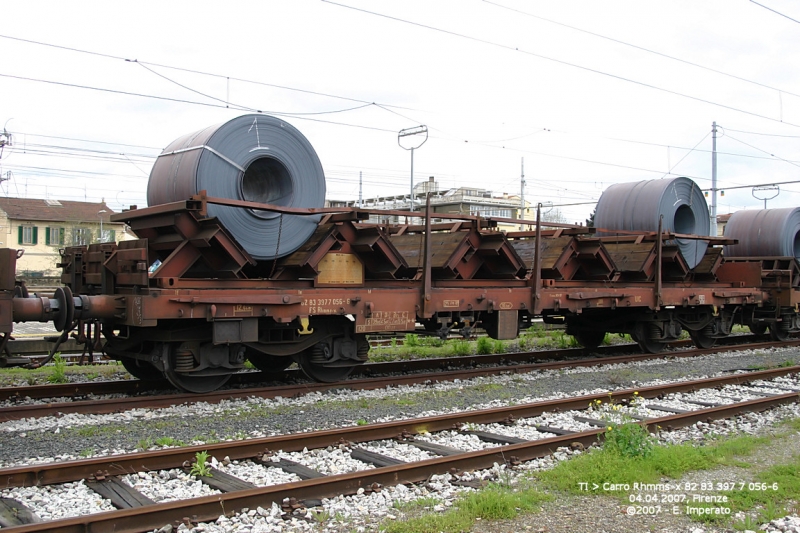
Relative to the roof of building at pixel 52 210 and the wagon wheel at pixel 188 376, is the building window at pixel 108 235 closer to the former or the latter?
the roof of building at pixel 52 210

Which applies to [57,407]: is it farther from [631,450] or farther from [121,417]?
[631,450]

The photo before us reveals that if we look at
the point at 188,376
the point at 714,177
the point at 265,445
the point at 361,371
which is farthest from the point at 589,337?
the point at 714,177

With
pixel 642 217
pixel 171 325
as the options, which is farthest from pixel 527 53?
pixel 171 325

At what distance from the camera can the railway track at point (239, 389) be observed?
315 inches

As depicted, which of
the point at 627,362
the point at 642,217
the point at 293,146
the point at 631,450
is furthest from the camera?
the point at 642,217

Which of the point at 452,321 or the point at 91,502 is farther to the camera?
the point at 452,321

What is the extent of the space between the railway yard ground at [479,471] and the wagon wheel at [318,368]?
0.51 meters

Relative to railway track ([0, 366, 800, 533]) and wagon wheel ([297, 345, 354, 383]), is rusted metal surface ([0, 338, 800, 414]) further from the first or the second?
railway track ([0, 366, 800, 533])

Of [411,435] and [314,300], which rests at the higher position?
[314,300]

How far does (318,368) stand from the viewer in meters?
10.1

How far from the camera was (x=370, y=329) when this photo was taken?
9.73 meters

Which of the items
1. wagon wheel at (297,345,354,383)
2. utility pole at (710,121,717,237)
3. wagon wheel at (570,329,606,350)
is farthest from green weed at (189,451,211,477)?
utility pole at (710,121,717,237)

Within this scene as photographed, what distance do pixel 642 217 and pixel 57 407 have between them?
11462 mm

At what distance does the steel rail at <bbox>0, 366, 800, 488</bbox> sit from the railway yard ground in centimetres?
13
